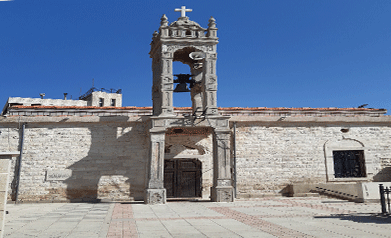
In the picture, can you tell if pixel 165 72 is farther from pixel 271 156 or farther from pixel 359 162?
pixel 359 162

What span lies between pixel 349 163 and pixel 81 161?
42.2ft

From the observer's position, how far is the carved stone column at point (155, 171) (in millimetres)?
12375

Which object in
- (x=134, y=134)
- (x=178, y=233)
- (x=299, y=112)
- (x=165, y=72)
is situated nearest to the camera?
(x=178, y=233)

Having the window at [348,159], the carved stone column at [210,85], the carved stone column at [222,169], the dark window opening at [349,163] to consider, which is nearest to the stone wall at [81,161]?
the carved stone column at [210,85]

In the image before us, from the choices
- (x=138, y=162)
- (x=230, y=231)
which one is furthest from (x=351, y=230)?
(x=138, y=162)

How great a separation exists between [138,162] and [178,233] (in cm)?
913

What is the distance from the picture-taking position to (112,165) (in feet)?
47.8

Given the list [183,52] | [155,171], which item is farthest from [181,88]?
[155,171]

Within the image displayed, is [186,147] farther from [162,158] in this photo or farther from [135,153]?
[162,158]

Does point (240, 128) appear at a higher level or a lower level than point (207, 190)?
higher

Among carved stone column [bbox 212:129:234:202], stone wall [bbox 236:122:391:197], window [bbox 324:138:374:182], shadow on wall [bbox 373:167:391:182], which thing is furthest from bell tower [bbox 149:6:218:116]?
shadow on wall [bbox 373:167:391:182]

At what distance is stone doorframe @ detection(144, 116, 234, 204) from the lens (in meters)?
12.6

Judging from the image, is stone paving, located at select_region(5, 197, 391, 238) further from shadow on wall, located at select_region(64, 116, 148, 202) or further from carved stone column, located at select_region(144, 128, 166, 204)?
shadow on wall, located at select_region(64, 116, 148, 202)

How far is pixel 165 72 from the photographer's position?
45.3 ft
